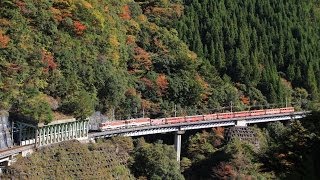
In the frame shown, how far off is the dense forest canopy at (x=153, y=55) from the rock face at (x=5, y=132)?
2.96 ft

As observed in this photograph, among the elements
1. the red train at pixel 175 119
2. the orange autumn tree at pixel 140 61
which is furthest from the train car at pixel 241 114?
the orange autumn tree at pixel 140 61

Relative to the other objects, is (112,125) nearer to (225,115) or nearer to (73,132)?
(73,132)

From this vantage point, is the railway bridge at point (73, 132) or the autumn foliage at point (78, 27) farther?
the autumn foliage at point (78, 27)

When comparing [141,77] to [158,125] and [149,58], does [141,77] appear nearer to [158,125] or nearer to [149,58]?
[149,58]

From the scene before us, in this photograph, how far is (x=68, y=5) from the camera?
42.5 meters

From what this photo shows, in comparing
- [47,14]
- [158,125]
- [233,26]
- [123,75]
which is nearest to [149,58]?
[123,75]

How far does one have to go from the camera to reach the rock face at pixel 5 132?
32.5m

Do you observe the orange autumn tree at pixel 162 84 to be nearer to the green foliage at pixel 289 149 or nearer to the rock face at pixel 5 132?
the rock face at pixel 5 132

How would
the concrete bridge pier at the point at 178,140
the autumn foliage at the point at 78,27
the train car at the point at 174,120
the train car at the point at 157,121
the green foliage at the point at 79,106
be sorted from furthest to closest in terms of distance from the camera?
the train car at the point at 174,120, the concrete bridge pier at the point at 178,140, the train car at the point at 157,121, the autumn foliage at the point at 78,27, the green foliage at the point at 79,106

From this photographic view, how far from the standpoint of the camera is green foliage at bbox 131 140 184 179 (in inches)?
1409

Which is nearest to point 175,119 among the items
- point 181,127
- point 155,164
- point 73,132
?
point 181,127

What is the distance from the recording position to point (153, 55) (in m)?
54.8

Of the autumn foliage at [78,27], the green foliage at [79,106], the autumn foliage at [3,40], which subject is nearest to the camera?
the autumn foliage at [3,40]

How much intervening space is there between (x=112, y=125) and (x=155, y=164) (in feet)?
24.1
